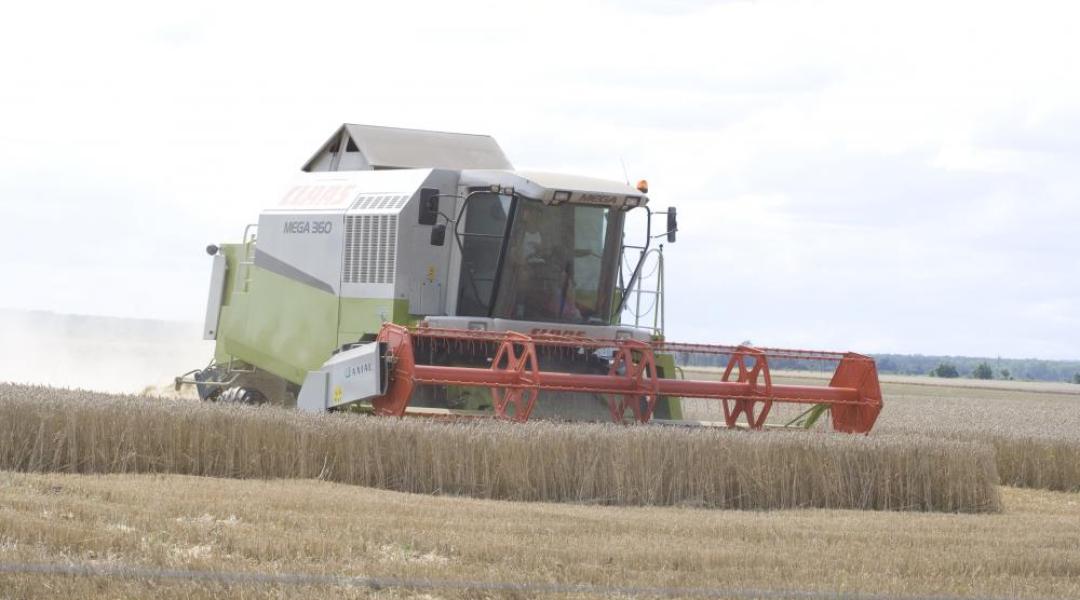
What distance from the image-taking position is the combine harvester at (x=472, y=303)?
44.5 feet

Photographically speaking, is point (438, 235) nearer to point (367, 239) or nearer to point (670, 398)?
point (367, 239)

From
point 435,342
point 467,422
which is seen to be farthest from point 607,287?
point 467,422

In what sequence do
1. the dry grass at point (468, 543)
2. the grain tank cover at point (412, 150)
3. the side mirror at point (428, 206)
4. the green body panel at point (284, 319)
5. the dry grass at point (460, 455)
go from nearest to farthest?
the dry grass at point (468, 543) < the dry grass at point (460, 455) < the side mirror at point (428, 206) < the green body panel at point (284, 319) < the grain tank cover at point (412, 150)

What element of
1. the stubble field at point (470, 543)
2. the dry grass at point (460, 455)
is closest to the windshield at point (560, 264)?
the dry grass at point (460, 455)

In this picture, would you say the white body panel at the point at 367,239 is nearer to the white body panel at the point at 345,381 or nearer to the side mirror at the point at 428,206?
the side mirror at the point at 428,206

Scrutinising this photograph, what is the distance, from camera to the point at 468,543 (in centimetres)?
825

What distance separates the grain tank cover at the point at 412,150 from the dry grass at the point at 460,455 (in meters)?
4.54

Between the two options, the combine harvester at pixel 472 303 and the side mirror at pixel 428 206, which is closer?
the combine harvester at pixel 472 303

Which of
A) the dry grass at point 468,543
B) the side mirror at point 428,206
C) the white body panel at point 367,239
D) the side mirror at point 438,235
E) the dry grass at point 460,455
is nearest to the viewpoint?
the dry grass at point 468,543

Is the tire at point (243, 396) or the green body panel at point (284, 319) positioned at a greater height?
the green body panel at point (284, 319)

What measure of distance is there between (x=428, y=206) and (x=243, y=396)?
3610 mm

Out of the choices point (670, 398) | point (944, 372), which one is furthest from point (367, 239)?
point (944, 372)

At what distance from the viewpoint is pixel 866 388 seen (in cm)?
1476

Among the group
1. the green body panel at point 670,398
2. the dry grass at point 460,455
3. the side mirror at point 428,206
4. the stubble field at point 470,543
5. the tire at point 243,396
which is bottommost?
the stubble field at point 470,543
